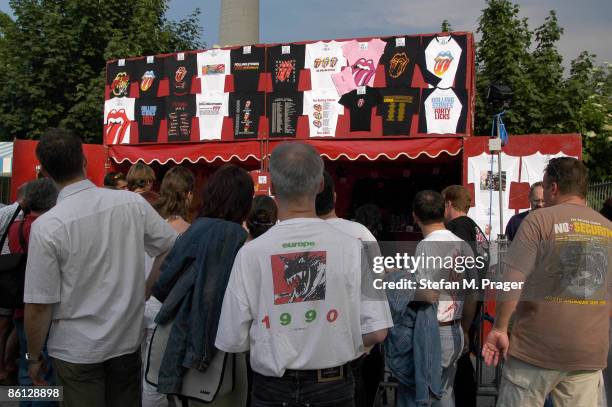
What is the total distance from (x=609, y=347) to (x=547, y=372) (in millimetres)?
487

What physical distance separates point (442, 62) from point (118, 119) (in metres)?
5.83

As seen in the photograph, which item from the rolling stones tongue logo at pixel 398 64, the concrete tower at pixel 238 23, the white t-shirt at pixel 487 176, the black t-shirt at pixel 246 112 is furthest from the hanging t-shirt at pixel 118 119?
the white t-shirt at pixel 487 176

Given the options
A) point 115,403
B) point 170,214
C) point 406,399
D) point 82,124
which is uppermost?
point 82,124

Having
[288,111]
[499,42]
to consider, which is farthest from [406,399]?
[499,42]

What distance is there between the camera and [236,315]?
199 centimetres

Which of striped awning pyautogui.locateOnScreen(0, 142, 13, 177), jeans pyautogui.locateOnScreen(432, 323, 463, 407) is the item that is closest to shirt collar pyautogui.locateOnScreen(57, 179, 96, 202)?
jeans pyautogui.locateOnScreen(432, 323, 463, 407)

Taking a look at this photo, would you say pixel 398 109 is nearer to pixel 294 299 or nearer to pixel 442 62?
pixel 442 62

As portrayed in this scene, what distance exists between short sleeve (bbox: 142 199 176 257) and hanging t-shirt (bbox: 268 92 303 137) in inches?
252

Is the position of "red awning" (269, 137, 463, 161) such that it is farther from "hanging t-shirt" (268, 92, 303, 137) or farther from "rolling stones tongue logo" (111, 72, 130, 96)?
"rolling stones tongue logo" (111, 72, 130, 96)

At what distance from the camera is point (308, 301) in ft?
6.48

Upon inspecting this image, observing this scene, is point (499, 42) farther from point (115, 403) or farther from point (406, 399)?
point (115, 403)

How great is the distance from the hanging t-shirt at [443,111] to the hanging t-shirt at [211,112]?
10.8ft

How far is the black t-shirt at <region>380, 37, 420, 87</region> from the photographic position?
8438 mm

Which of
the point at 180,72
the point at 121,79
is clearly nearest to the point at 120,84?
the point at 121,79
